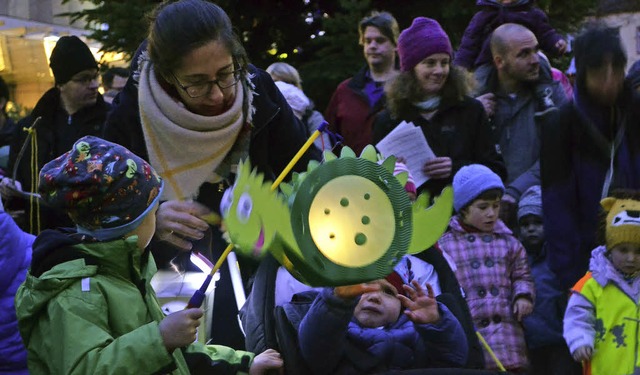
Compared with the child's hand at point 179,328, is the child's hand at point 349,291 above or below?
above

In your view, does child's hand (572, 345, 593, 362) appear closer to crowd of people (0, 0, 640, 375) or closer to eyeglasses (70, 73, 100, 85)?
crowd of people (0, 0, 640, 375)

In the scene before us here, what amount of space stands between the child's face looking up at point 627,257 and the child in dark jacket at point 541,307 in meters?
0.55

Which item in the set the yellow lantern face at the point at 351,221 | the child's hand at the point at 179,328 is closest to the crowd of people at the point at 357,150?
the child's hand at the point at 179,328

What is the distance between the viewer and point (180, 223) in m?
3.44

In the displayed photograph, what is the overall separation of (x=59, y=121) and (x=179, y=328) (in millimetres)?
3819

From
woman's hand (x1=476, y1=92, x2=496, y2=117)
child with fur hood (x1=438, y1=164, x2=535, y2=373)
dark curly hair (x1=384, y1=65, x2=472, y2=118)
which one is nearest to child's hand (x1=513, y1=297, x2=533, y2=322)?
child with fur hood (x1=438, y1=164, x2=535, y2=373)

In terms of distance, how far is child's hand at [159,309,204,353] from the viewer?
2.96 meters

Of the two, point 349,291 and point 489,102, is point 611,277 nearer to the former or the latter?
point 489,102

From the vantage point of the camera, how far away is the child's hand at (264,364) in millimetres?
3590

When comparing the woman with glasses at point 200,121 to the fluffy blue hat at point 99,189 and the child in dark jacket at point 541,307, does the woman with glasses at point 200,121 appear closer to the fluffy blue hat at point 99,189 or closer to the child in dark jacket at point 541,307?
the fluffy blue hat at point 99,189

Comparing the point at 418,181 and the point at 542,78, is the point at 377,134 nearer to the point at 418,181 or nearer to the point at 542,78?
the point at 418,181

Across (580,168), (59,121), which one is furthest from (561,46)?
(59,121)

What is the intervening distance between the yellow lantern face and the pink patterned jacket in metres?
2.80

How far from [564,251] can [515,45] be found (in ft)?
4.46
